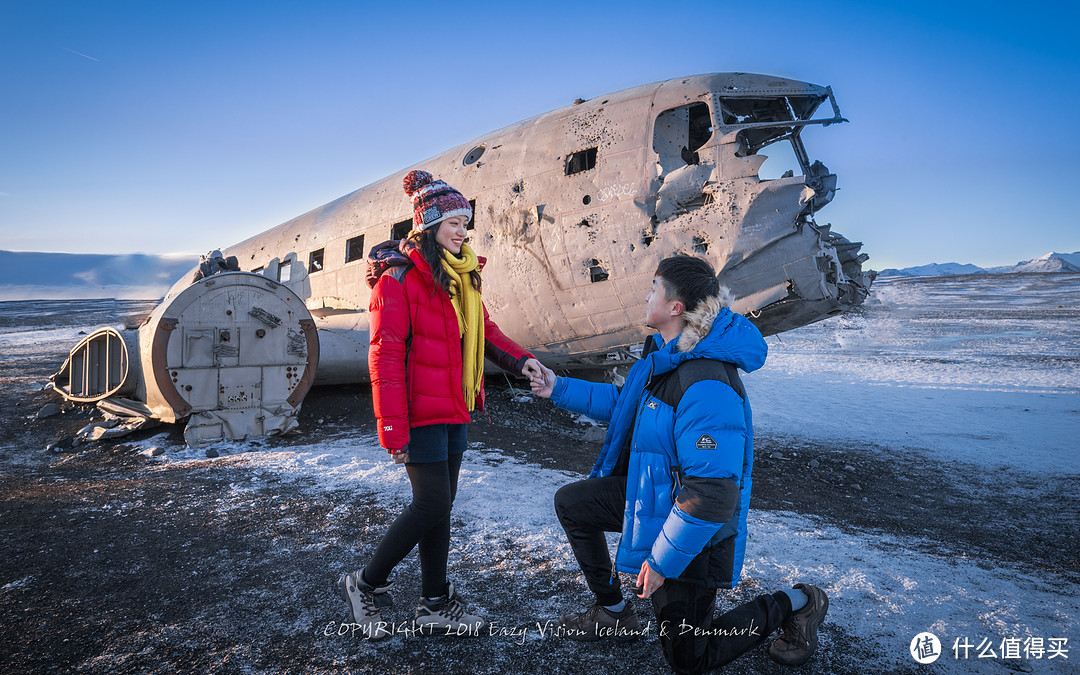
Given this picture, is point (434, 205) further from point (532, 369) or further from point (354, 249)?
point (354, 249)

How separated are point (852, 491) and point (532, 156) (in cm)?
492

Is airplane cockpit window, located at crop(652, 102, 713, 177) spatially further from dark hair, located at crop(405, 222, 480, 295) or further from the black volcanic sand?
dark hair, located at crop(405, 222, 480, 295)

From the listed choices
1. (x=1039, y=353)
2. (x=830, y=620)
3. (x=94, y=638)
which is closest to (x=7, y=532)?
(x=94, y=638)

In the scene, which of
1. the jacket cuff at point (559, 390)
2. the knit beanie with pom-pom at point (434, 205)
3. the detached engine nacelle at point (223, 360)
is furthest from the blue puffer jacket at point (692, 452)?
the detached engine nacelle at point (223, 360)

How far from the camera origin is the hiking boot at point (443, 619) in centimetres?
263

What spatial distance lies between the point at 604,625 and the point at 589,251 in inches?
157

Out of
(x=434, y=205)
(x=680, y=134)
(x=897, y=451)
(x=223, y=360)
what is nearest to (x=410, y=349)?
(x=434, y=205)

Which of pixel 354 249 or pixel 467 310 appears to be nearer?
pixel 467 310

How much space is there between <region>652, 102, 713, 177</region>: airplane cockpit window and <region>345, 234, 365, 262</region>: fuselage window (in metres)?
4.80

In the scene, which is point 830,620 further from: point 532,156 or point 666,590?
point 532,156

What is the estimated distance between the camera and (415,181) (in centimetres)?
289

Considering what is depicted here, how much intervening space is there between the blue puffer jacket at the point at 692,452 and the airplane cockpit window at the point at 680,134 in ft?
12.2

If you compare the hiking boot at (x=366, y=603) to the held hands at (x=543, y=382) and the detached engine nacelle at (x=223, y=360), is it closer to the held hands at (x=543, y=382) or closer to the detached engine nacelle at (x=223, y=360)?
the held hands at (x=543, y=382)

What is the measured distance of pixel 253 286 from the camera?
629 centimetres
